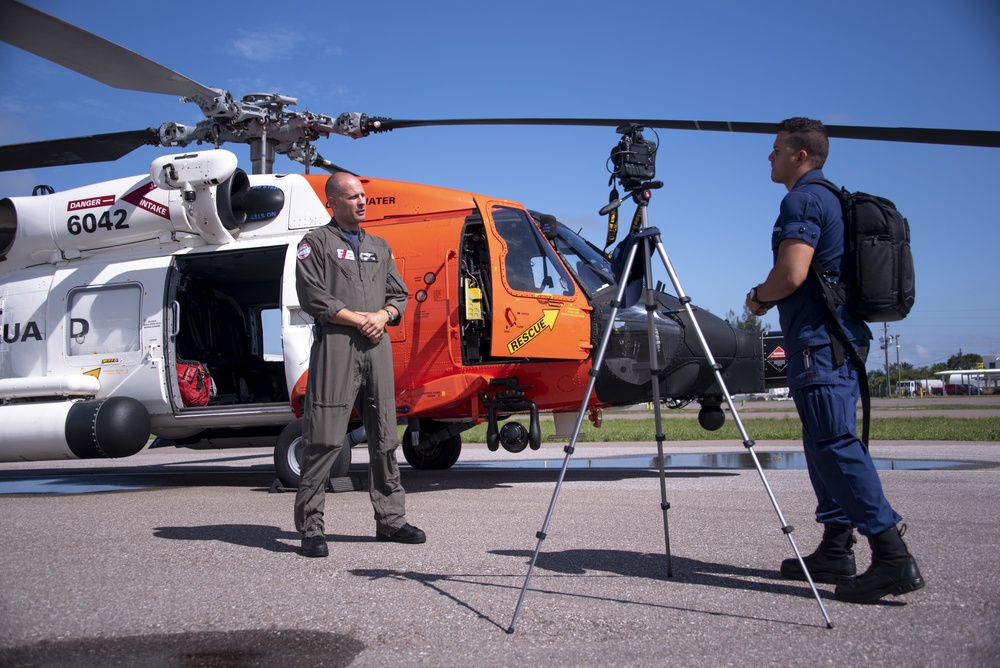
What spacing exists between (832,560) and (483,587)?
1.58 m

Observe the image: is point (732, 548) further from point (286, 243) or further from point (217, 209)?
point (217, 209)

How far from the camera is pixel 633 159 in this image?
3965 mm

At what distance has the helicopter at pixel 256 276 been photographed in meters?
7.46

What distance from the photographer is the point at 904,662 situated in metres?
2.57

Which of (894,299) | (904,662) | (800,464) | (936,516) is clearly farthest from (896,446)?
(904,662)

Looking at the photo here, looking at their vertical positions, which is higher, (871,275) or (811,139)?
(811,139)

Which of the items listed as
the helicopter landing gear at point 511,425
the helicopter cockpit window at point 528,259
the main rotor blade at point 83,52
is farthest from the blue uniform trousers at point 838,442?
the main rotor blade at point 83,52

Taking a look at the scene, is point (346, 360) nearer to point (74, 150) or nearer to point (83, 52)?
point (83, 52)

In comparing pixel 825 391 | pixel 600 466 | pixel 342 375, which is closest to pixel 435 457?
pixel 600 466

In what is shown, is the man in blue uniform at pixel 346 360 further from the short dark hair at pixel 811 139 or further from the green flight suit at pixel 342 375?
the short dark hair at pixel 811 139

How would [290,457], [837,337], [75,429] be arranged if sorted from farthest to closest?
[75,429], [290,457], [837,337]

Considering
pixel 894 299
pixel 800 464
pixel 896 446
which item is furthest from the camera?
pixel 896 446

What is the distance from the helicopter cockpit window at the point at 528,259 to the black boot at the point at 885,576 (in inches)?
180

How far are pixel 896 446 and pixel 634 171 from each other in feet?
34.4
